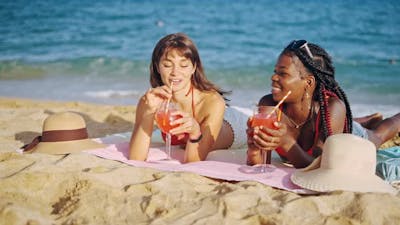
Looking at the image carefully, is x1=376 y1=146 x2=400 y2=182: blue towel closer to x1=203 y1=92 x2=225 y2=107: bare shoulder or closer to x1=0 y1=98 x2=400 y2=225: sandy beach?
x1=0 y1=98 x2=400 y2=225: sandy beach

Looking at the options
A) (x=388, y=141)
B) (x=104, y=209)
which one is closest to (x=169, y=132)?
(x=104, y=209)

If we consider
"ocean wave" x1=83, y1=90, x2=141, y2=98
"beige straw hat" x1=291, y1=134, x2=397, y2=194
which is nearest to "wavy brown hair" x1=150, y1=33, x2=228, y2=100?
"beige straw hat" x1=291, y1=134, x2=397, y2=194

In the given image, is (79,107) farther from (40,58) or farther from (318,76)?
(40,58)

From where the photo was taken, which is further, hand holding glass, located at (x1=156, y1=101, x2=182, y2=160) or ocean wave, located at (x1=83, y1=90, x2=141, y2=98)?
ocean wave, located at (x1=83, y1=90, x2=141, y2=98)

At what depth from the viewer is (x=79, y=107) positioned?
7.92 metres

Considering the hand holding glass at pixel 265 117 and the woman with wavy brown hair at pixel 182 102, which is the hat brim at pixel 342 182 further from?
the woman with wavy brown hair at pixel 182 102

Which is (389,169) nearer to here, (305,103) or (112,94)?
(305,103)

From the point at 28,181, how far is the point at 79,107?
13.9 ft

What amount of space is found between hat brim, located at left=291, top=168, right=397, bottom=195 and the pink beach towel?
3.3 inches

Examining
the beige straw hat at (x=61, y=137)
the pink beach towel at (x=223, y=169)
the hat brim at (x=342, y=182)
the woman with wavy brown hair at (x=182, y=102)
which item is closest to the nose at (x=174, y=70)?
the woman with wavy brown hair at (x=182, y=102)

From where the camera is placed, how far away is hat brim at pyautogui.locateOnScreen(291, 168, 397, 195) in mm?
3648

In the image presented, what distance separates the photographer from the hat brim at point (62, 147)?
4.67 meters

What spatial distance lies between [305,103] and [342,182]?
3.46 feet

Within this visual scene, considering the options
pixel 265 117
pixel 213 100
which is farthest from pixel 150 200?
pixel 213 100
